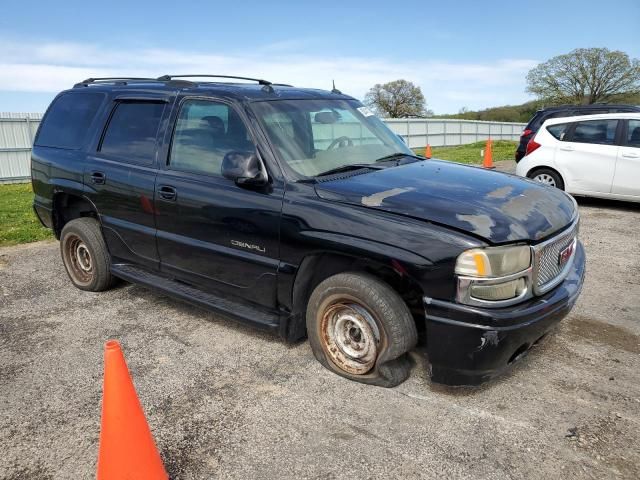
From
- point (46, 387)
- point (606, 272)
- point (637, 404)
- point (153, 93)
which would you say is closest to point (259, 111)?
point (153, 93)

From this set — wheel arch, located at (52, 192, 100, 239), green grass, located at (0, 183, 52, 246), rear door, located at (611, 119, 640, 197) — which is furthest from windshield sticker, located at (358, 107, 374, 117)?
rear door, located at (611, 119, 640, 197)

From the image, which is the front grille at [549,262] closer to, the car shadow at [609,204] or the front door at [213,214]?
the front door at [213,214]

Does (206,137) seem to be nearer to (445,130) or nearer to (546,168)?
(546,168)

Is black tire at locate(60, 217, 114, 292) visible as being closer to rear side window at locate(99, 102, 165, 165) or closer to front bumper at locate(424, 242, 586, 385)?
rear side window at locate(99, 102, 165, 165)

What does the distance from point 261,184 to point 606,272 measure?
4.07 m

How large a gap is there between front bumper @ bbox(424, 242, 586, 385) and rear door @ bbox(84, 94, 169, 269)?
8.20 ft

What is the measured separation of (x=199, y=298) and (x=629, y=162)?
7665 mm

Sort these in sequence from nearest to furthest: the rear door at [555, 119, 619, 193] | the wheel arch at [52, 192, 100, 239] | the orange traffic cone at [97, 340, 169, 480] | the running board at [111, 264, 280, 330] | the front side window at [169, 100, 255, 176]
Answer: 1. the orange traffic cone at [97, 340, 169, 480]
2. the running board at [111, 264, 280, 330]
3. the front side window at [169, 100, 255, 176]
4. the wheel arch at [52, 192, 100, 239]
5. the rear door at [555, 119, 619, 193]

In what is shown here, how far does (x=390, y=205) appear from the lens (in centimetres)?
311

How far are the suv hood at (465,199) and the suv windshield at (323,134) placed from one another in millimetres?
230

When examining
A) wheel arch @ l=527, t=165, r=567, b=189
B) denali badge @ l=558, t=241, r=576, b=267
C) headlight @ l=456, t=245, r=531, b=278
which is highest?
headlight @ l=456, t=245, r=531, b=278

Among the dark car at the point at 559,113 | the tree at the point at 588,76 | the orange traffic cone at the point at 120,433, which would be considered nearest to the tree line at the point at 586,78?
the tree at the point at 588,76

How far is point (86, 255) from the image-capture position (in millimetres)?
5281

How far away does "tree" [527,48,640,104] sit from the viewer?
39.9 meters
